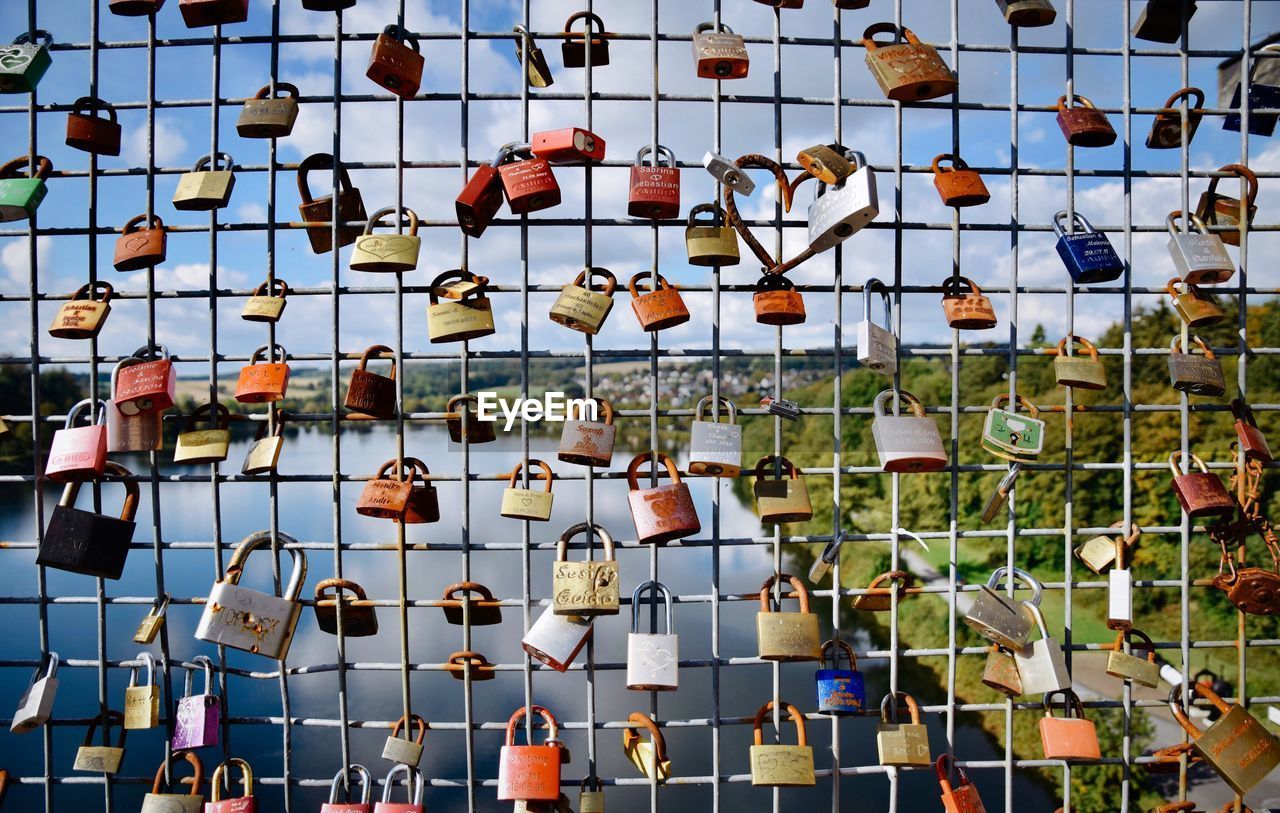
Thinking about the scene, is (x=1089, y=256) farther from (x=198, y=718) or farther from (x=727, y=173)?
(x=198, y=718)

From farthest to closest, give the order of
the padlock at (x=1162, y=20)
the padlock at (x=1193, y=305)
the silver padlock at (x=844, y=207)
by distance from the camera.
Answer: the padlock at (x=1162, y=20) < the padlock at (x=1193, y=305) < the silver padlock at (x=844, y=207)

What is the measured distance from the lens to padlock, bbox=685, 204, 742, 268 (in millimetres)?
2713

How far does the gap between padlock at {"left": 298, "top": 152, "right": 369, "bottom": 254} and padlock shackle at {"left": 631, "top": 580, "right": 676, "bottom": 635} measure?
5.17 ft

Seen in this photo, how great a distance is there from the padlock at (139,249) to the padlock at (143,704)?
1.36m

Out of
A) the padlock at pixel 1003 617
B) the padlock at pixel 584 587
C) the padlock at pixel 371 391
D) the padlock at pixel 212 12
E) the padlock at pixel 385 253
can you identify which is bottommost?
the padlock at pixel 1003 617

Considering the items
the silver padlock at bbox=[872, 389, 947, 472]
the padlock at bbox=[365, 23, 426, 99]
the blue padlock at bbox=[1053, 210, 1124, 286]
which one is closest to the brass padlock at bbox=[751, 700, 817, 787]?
the silver padlock at bbox=[872, 389, 947, 472]

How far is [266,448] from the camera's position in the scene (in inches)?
109

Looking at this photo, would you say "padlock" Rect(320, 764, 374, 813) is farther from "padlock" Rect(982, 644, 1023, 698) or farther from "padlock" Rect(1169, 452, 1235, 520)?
"padlock" Rect(1169, 452, 1235, 520)

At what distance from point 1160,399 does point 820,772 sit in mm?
17229

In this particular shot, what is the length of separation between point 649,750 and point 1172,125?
116 inches

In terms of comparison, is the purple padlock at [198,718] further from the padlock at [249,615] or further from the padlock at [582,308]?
the padlock at [582,308]

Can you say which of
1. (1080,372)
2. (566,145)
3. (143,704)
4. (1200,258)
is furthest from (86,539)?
(1200,258)

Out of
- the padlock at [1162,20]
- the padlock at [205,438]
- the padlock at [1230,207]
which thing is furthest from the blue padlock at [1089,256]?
the padlock at [205,438]

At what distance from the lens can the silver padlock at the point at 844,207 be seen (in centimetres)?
259
